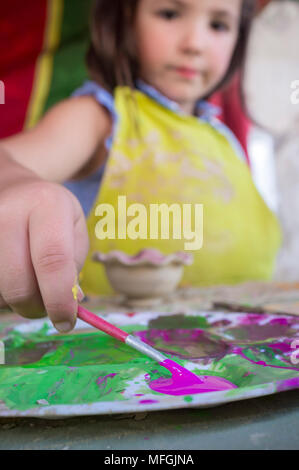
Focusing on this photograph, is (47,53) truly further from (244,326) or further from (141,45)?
(244,326)

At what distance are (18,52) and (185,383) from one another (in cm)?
137

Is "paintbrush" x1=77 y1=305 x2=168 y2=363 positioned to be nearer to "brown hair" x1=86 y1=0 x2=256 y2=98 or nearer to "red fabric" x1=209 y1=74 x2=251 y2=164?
"brown hair" x1=86 y1=0 x2=256 y2=98

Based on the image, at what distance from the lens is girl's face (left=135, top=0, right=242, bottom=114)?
1052 millimetres

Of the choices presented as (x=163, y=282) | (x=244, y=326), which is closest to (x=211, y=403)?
(x=244, y=326)

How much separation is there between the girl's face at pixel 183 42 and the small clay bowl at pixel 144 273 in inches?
22.8

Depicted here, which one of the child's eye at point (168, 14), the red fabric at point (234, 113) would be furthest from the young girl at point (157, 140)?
the red fabric at point (234, 113)

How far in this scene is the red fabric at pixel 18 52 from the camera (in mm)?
1397

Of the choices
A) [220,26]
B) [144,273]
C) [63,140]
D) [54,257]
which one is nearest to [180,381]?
[54,257]

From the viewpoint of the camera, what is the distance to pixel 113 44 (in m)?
1.15

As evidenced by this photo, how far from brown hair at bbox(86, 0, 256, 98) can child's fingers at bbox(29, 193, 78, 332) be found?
892 mm

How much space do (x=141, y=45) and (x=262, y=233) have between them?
22.8 inches

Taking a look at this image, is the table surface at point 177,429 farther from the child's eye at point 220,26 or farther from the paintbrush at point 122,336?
the child's eye at point 220,26

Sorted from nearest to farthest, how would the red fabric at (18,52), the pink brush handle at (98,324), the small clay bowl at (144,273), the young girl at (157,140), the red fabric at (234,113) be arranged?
the pink brush handle at (98,324) → the small clay bowl at (144,273) → the young girl at (157,140) → the red fabric at (18,52) → the red fabric at (234,113)

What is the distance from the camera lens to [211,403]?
26 centimetres
